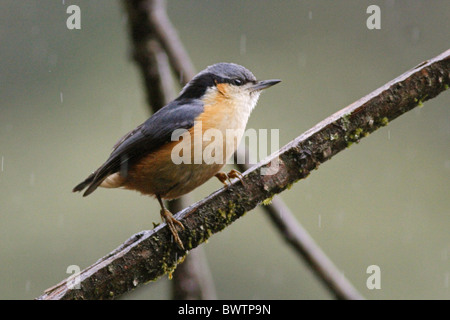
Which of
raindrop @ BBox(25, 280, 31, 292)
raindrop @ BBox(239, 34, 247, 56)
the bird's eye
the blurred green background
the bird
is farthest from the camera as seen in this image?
raindrop @ BBox(239, 34, 247, 56)

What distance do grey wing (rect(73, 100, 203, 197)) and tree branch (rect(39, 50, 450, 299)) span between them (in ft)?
1.34

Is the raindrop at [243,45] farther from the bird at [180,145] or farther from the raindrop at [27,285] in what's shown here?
the bird at [180,145]

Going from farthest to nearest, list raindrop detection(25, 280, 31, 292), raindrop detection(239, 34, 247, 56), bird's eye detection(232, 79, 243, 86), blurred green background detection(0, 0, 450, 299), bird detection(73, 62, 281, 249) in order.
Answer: raindrop detection(239, 34, 247, 56)
blurred green background detection(0, 0, 450, 299)
raindrop detection(25, 280, 31, 292)
bird's eye detection(232, 79, 243, 86)
bird detection(73, 62, 281, 249)

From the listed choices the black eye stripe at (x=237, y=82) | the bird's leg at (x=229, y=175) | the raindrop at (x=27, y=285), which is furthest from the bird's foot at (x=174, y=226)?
the raindrop at (x=27, y=285)

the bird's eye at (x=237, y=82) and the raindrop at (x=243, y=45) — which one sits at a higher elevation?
the raindrop at (x=243, y=45)

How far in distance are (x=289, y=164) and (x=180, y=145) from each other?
48cm

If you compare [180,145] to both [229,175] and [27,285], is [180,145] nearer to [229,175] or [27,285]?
[229,175]

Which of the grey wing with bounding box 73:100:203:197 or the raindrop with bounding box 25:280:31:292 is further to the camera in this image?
the raindrop with bounding box 25:280:31:292

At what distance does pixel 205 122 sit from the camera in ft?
6.89

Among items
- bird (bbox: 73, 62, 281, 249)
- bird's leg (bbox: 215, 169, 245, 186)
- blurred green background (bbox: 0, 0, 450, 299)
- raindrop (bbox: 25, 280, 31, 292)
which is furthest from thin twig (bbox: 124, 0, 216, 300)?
raindrop (bbox: 25, 280, 31, 292)

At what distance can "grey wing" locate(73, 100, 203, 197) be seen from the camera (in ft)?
6.85

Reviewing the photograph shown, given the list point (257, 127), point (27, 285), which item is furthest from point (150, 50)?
point (27, 285)

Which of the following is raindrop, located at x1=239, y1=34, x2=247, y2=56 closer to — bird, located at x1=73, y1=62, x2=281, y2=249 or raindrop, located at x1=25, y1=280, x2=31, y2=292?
raindrop, located at x1=25, y1=280, x2=31, y2=292

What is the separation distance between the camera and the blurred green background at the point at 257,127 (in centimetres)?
413
